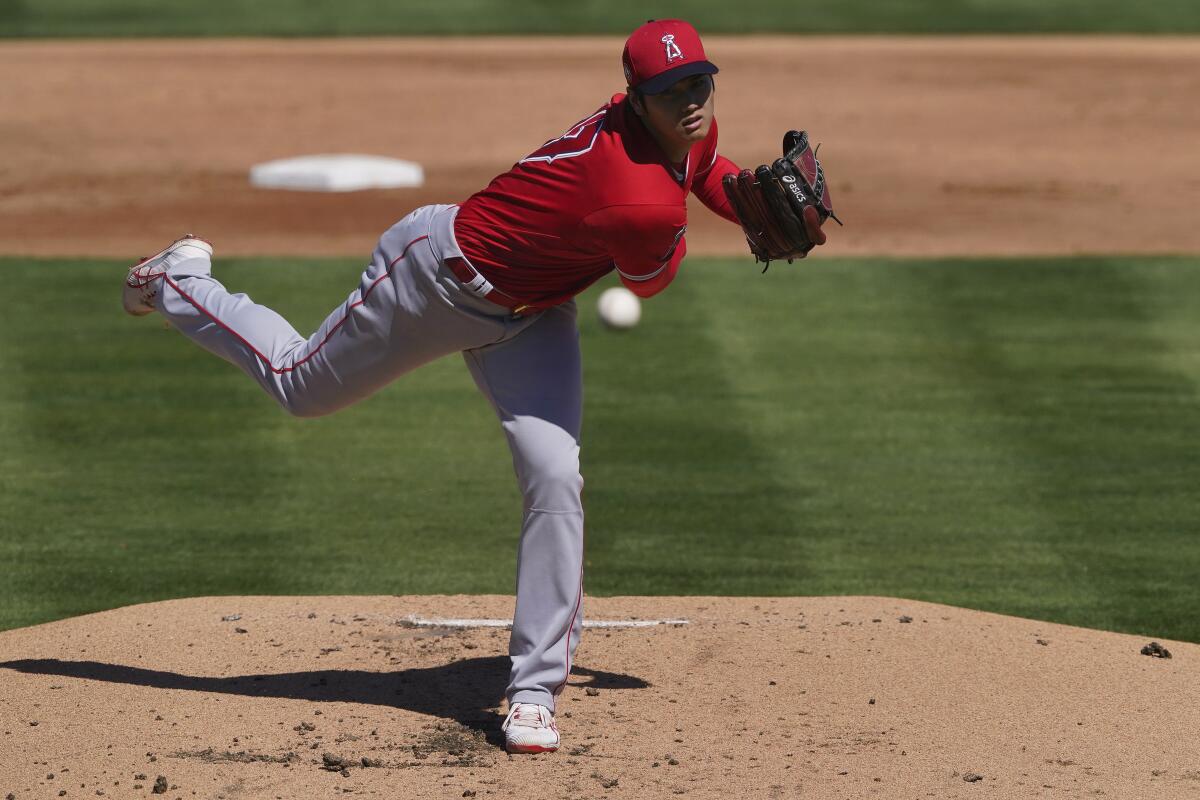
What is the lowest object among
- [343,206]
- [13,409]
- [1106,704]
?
[1106,704]

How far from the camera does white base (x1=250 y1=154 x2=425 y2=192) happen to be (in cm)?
1488

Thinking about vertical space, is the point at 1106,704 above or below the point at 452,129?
below

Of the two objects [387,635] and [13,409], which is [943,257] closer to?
[13,409]

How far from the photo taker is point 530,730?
4984 mm

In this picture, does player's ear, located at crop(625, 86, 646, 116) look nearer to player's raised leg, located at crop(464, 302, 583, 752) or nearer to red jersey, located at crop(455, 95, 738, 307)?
red jersey, located at crop(455, 95, 738, 307)

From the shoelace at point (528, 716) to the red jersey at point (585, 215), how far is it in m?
1.17

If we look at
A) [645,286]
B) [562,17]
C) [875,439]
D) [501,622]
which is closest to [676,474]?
[875,439]

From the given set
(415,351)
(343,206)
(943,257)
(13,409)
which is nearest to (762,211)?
(415,351)

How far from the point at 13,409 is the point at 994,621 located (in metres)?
5.50

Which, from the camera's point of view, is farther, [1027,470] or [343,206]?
[343,206]

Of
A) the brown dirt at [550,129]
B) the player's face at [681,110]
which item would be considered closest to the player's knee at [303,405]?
the player's face at [681,110]

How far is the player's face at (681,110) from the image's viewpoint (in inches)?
185

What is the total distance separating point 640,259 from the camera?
189 inches

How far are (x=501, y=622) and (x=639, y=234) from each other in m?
2.12
